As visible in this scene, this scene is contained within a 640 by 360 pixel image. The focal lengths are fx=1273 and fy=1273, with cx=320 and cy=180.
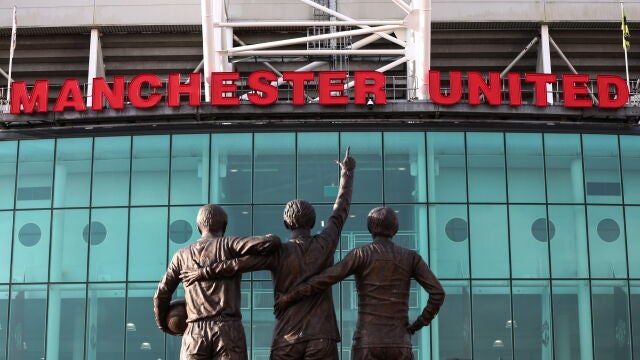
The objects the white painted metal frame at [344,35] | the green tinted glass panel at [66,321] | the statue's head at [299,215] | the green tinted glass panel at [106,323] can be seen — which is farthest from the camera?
the white painted metal frame at [344,35]

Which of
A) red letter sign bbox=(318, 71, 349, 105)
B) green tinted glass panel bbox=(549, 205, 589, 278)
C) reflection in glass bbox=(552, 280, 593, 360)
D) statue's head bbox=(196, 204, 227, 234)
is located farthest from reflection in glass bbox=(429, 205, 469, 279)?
statue's head bbox=(196, 204, 227, 234)

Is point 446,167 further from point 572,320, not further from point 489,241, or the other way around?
point 572,320

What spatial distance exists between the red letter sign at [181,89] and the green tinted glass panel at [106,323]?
20.4 ft

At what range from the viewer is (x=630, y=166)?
40.2 m

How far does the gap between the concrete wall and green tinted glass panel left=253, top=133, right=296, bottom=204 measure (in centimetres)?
730

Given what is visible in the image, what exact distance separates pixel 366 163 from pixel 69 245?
9605 mm

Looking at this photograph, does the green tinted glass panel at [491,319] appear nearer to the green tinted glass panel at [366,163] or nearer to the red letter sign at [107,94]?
the green tinted glass panel at [366,163]

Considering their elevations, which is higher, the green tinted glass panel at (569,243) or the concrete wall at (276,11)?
the concrete wall at (276,11)

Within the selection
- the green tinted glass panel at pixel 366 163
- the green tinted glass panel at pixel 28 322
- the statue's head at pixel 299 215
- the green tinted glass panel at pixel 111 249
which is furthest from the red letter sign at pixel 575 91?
the statue's head at pixel 299 215

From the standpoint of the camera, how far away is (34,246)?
39875 mm

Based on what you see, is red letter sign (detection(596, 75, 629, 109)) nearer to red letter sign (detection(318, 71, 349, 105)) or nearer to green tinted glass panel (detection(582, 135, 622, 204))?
green tinted glass panel (detection(582, 135, 622, 204))

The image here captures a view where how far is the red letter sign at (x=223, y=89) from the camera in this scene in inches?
1578

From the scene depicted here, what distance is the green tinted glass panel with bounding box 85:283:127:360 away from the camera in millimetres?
38688

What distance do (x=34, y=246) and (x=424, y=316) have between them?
25.8 meters
